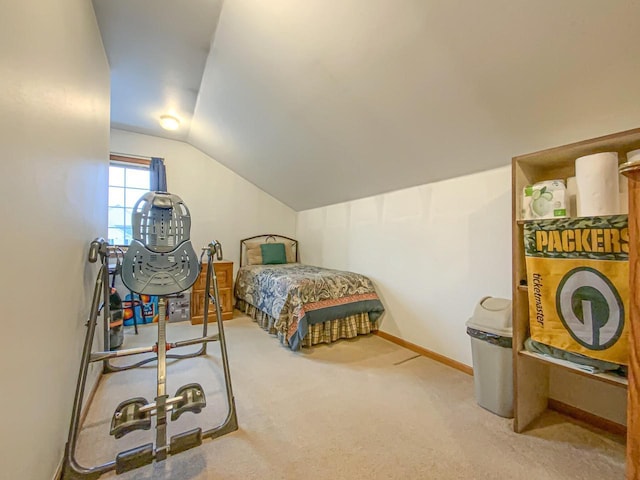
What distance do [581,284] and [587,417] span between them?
3.27ft

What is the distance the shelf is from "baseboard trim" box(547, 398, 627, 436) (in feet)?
1.97

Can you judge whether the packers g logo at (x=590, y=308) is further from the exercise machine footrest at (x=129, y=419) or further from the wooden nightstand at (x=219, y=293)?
the wooden nightstand at (x=219, y=293)

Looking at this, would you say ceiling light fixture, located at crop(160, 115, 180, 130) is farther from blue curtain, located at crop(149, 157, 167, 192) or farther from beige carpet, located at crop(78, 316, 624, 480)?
beige carpet, located at crop(78, 316, 624, 480)

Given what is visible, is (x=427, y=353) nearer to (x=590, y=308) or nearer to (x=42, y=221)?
(x=590, y=308)

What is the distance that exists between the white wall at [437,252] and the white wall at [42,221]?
2592mm

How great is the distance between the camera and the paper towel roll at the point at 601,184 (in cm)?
129

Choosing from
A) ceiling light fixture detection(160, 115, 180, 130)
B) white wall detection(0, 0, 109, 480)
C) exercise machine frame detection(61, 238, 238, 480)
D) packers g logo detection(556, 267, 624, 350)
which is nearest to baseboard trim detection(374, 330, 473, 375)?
packers g logo detection(556, 267, 624, 350)

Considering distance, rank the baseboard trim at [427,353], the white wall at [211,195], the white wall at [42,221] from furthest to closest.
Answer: the white wall at [211,195] < the baseboard trim at [427,353] < the white wall at [42,221]

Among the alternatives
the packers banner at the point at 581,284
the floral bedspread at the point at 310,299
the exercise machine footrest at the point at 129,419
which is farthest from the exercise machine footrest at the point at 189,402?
the packers banner at the point at 581,284

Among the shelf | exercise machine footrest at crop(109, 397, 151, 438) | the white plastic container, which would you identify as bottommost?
exercise machine footrest at crop(109, 397, 151, 438)

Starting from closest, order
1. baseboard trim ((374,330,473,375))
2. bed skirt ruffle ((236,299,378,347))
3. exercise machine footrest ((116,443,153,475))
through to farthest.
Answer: exercise machine footrest ((116,443,153,475))
baseboard trim ((374,330,473,375))
bed skirt ruffle ((236,299,378,347))

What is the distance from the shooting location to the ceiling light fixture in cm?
342

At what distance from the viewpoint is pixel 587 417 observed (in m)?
1.67

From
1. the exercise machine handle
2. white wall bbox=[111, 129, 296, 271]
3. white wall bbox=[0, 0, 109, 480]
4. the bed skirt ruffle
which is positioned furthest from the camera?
white wall bbox=[111, 129, 296, 271]
